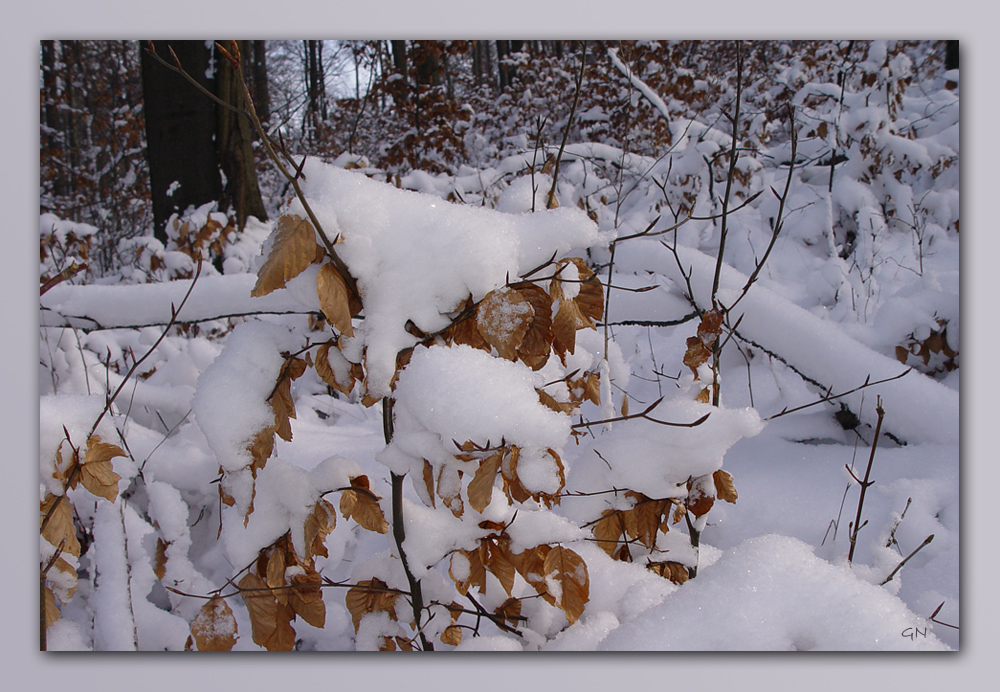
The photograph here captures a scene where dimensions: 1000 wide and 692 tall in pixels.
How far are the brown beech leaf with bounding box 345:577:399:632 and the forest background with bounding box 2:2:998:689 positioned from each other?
307 mm

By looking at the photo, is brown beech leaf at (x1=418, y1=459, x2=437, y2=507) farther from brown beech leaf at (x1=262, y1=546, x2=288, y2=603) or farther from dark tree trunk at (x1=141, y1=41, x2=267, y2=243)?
dark tree trunk at (x1=141, y1=41, x2=267, y2=243)

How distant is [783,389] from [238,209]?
2.23 meters

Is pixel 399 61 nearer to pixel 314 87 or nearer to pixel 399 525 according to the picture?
pixel 314 87

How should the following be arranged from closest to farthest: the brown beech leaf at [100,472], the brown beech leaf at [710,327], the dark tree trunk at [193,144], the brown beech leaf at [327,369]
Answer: the brown beech leaf at [327,369] < the brown beech leaf at [100,472] < the brown beech leaf at [710,327] < the dark tree trunk at [193,144]

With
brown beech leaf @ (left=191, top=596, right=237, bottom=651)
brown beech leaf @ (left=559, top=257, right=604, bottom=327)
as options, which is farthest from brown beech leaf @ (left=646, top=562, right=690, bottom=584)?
brown beech leaf @ (left=191, top=596, right=237, bottom=651)

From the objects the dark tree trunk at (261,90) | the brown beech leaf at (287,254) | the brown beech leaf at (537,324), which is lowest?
the brown beech leaf at (537,324)

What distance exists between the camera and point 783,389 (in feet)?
5.22

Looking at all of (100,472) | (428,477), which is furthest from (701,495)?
(100,472)

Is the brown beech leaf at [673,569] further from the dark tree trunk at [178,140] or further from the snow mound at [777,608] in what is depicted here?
the dark tree trunk at [178,140]

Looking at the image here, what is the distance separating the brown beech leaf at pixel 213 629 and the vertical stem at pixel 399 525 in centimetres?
25

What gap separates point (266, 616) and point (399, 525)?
0.62ft

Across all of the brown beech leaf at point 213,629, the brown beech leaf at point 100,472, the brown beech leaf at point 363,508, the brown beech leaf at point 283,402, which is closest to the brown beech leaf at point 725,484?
the brown beech leaf at point 363,508

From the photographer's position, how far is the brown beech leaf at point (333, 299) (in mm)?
568
